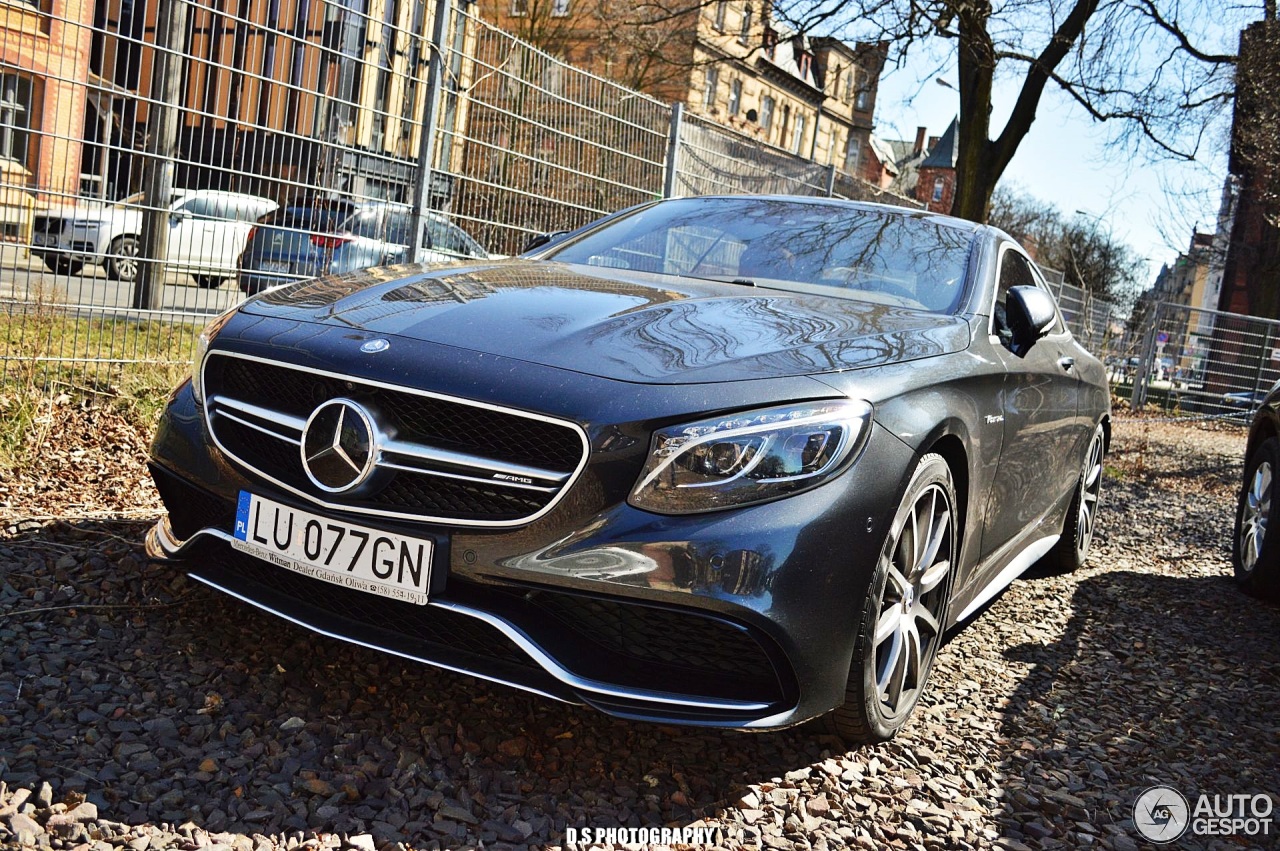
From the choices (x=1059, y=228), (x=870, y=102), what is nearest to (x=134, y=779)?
(x=1059, y=228)

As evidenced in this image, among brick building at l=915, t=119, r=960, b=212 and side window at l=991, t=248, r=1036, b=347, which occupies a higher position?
brick building at l=915, t=119, r=960, b=212

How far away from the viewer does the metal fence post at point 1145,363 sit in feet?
59.0

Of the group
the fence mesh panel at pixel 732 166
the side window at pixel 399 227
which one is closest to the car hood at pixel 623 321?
the side window at pixel 399 227

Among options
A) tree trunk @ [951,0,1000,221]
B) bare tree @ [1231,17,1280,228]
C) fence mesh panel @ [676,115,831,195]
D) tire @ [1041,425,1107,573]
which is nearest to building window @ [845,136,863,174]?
tree trunk @ [951,0,1000,221]

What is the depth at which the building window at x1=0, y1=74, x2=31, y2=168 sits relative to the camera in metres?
4.42

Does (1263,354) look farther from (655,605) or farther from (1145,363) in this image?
(655,605)

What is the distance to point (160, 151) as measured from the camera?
5.08m

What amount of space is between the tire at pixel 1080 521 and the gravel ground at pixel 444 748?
1.30 metres

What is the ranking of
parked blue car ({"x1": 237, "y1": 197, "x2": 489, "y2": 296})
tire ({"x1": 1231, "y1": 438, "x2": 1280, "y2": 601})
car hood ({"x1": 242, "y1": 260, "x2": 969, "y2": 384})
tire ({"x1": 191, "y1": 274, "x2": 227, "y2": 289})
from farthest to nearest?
parked blue car ({"x1": 237, "y1": 197, "x2": 489, "y2": 296}) < tire ({"x1": 191, "y1": 274, "x2": 227, "y2": 289}) < tire ({"x1": 1231, "y1": 438, "x2": 1280, "y2": 601}) < car hood ({"x1": 242, "y1": 260, "x2": 969, "y2": 384})

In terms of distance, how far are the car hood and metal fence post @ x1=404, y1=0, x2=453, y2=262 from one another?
111 inches

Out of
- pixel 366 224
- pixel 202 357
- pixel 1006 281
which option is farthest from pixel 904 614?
pixel 366 224

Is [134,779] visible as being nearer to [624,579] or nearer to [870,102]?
[624,579]

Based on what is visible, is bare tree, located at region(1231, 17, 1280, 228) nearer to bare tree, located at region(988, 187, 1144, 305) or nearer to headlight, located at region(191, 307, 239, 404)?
headlight, located at region(191, 307, 239, 404)

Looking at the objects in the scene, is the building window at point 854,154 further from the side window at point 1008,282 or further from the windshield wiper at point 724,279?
the windshield wiper at point 724,279
